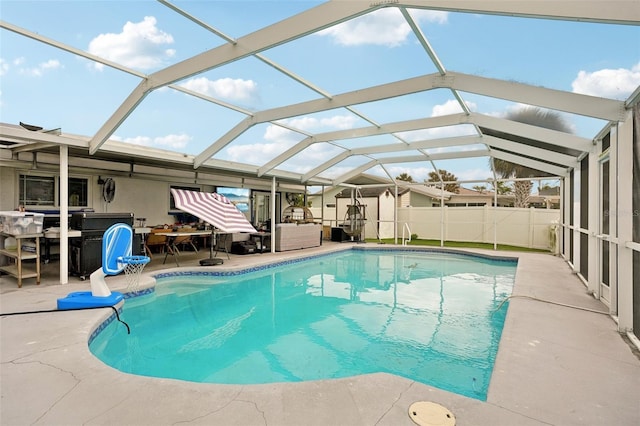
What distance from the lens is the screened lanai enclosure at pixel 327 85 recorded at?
373 centimetres

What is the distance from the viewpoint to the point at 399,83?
5824 mm

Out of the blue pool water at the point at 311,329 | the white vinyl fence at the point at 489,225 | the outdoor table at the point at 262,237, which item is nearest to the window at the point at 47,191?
the blue pool water at the point at 311,329

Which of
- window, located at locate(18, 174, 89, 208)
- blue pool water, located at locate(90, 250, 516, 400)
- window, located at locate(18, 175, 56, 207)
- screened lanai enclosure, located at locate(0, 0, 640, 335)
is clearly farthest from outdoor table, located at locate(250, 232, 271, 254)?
window, located at locate(18, 175, 56, 207)

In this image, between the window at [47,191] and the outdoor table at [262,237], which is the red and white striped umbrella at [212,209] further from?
the window at [47,191]

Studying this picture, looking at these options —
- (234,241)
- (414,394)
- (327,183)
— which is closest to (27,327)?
(414,394)

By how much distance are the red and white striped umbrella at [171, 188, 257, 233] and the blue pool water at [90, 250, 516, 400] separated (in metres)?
1.21

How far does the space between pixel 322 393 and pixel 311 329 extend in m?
2.52

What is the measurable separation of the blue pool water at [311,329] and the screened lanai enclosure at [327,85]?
189 centimetres

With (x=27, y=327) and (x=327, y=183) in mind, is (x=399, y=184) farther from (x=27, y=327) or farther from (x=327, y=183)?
(x=27, y=327)

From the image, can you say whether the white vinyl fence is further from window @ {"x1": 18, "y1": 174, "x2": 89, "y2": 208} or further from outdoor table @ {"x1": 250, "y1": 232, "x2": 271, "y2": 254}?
window @ {"x1": 18, "y1": 174, "x2": 89, "y2": 208}

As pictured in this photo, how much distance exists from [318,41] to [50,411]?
5.25 m

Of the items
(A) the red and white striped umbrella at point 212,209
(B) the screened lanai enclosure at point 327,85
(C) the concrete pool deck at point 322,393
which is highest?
(B) the screened lanai enclosure at point 327,85

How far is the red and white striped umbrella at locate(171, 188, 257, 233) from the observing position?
7.48 meters

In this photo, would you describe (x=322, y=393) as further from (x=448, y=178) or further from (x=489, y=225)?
(x=448, y=178)
